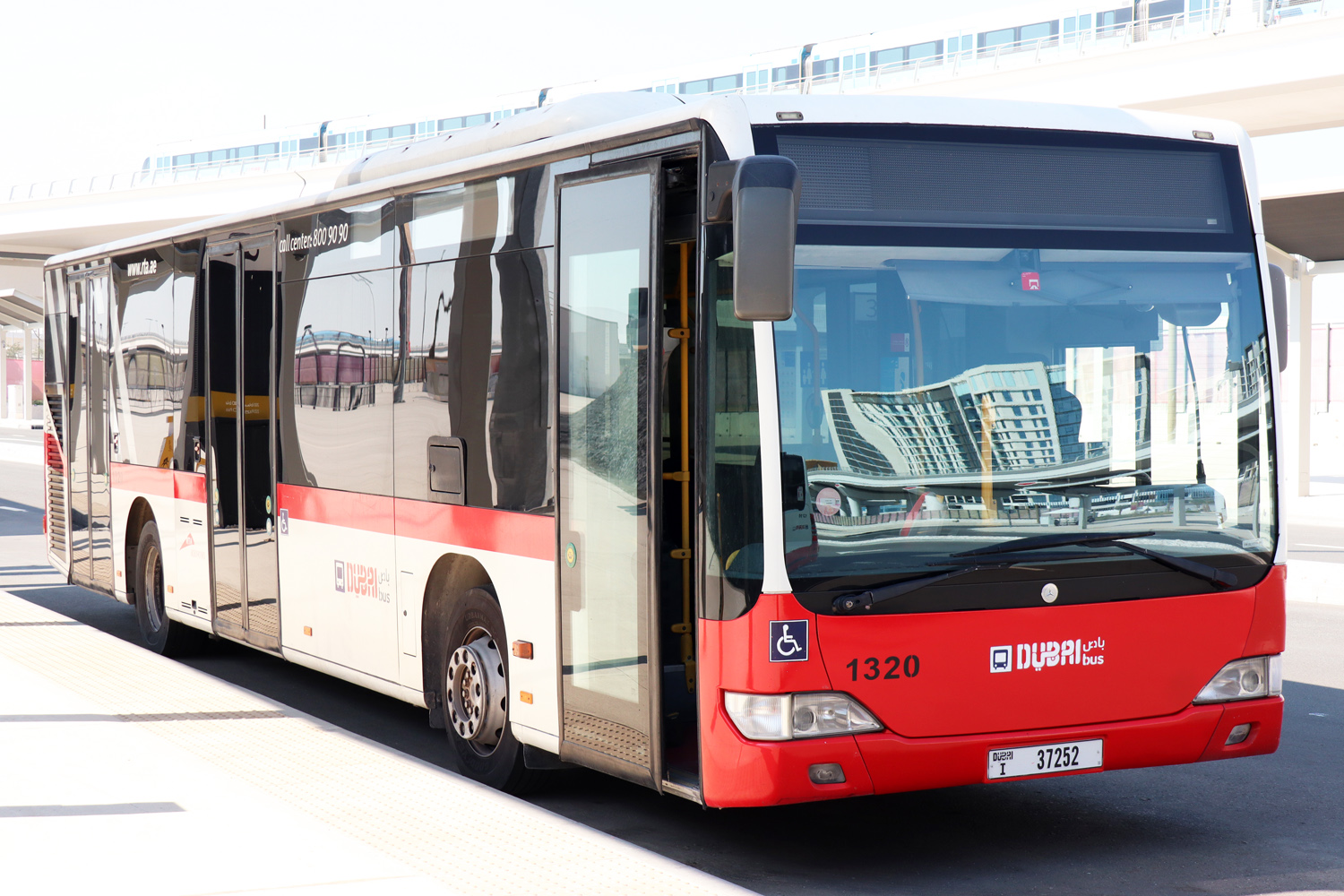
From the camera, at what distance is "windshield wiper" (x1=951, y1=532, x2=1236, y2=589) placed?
5.38m

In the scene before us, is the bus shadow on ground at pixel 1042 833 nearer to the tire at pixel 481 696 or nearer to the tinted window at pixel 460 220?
the tire at pixel 481 696

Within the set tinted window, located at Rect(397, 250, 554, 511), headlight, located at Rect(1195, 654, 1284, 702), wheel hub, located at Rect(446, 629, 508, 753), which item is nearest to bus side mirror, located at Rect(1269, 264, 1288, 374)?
headlight, located at Rect(1195, 654, 1284, 702)

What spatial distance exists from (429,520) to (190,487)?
3.78 m

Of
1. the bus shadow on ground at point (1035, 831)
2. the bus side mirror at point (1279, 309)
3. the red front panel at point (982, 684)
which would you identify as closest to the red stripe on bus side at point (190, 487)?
the bus shadow on ground at point (1035, 831)

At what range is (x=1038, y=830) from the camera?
633 cm

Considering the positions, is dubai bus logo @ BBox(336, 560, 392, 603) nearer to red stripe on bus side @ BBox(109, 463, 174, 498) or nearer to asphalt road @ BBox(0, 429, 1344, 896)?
asphalt road @ BBox(0, 429, 1344, 896)

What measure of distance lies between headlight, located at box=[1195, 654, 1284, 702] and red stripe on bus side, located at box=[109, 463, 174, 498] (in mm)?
→ 7734

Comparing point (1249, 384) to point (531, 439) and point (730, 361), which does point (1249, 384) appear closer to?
point (730, 361)

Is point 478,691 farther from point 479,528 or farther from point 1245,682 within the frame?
point 1245,682

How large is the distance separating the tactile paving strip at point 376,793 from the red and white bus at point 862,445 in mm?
498

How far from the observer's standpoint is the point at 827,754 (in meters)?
5.20

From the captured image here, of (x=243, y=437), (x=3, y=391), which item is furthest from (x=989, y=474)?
(x=3, y=391)

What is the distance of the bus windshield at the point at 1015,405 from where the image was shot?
5180 mm

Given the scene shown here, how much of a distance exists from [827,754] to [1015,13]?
23.2 metres
